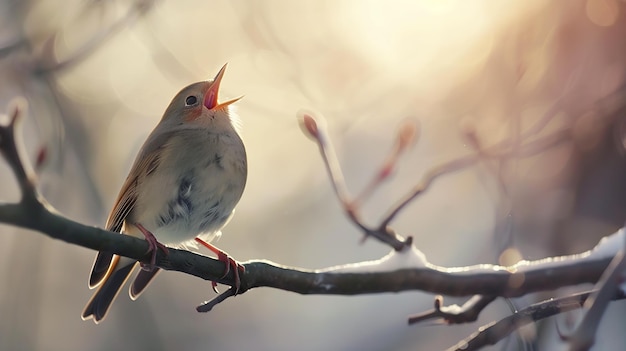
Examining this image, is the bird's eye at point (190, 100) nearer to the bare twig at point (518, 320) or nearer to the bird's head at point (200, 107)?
the bird's head at point (200, 107)

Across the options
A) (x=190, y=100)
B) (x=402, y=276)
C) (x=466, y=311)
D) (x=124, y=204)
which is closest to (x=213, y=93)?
(x=190, y=100)

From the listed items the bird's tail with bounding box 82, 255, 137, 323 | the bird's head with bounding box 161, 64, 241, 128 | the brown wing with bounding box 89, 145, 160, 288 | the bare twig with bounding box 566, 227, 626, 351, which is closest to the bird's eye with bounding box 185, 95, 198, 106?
the bird's head with bounding box 161, 64, 241, 128

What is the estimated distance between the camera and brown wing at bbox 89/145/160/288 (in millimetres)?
3162

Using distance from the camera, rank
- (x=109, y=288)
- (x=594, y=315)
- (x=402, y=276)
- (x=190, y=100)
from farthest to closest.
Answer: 1. (x=190, y=100)
2. (x=109, y=288)
3. (x=402, y=276)
4. (x=594, y=315)

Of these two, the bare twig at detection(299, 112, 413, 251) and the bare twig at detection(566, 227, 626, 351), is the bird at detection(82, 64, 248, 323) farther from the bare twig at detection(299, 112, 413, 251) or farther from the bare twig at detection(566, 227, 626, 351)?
the bare twig at detection(566, 227, 626, 351)

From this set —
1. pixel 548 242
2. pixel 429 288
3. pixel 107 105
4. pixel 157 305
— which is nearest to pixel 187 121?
pixel 429 288

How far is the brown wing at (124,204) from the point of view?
3162 mm

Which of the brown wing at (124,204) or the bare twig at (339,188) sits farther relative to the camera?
the brown wing at (124,204)

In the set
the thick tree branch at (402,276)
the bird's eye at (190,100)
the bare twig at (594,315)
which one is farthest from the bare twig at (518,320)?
the bird's eye at (190,100)

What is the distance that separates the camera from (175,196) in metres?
3.22

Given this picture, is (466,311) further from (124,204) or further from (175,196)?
(124,204)

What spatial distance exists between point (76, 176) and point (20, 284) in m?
1.27

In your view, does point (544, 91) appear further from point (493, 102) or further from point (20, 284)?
point (20, 284)

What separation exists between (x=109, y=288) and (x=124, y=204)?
41 centimetres
